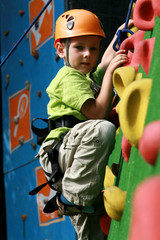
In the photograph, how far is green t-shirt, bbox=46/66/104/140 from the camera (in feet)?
7.52

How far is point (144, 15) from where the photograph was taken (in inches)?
72.1

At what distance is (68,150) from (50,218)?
57.6 inches

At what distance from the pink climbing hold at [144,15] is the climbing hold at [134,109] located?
1.95ft

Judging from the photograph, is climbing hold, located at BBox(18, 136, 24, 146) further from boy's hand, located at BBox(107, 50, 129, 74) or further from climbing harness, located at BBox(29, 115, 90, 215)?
boy's hand, located at BBox(107, 50, 129, 74)

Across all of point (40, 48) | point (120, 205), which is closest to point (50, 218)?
point (40, 48)

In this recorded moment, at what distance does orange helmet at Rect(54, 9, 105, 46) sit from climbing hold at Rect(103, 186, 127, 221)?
111 cm

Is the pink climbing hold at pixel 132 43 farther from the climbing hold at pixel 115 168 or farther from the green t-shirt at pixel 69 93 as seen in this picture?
the climbing hold at pixel 115 168

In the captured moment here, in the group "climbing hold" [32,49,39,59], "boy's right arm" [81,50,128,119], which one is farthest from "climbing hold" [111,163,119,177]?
"climbing hold" [32,49,39,59]

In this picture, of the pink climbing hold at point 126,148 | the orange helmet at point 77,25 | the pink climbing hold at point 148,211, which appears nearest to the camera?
the pink climbing hold at point 148,211

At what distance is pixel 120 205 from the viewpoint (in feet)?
5.10

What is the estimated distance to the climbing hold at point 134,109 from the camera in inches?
48.2

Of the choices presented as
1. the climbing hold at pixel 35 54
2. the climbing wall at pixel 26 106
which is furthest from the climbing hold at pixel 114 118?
the climbing hold at pixel 35 54

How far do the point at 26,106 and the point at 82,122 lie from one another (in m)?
1.93

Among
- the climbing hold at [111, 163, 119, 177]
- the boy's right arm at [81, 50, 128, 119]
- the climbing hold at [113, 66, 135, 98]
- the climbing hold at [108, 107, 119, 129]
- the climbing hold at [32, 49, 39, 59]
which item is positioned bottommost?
the climbing hold at [111, 163, 119, 177]
